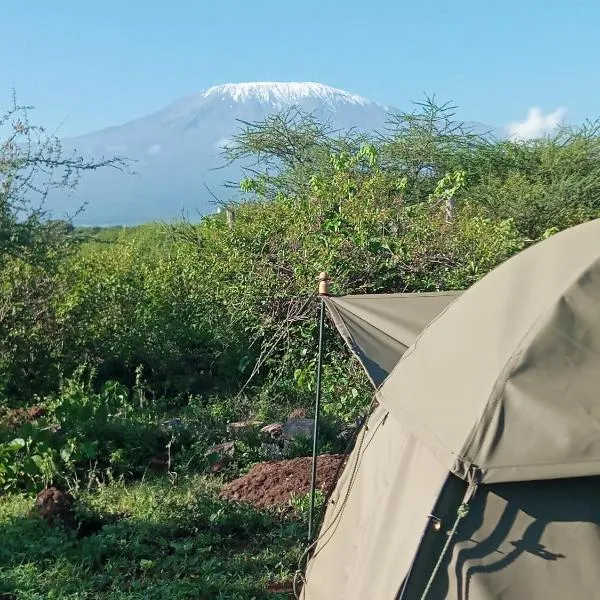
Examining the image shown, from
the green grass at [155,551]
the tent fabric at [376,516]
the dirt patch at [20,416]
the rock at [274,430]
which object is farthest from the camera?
the dirt patch at [20,416]

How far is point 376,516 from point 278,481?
2.90m

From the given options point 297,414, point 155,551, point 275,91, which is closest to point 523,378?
point 155,551

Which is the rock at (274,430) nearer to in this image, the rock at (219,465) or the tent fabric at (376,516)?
the rock at (219,465)

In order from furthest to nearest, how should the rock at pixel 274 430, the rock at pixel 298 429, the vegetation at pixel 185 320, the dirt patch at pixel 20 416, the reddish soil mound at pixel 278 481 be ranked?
the dirt patch at pixel 20 416
the rock at pixel 274 430
the rock at pixel 298 429
the vegetation at pixel 185 320
the reddish soil mound at pixel 278 481

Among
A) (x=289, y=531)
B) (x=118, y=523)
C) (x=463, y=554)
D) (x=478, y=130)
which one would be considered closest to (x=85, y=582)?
(x=118, y=523)

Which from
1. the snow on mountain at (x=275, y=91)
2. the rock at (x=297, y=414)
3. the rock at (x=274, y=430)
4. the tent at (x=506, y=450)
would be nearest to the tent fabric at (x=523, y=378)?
the tent at (x=506, y=450)

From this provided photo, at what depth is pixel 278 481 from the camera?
6371 mm

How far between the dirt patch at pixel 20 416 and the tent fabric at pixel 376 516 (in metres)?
4.50

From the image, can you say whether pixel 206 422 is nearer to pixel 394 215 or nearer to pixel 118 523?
pixel 118 523

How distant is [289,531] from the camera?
554 centimetres

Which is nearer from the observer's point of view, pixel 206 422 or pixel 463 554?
pixel 463 554

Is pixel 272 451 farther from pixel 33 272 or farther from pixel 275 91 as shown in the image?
pixel 275 91

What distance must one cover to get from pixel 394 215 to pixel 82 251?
4.38 m

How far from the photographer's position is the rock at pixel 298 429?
7.35m
